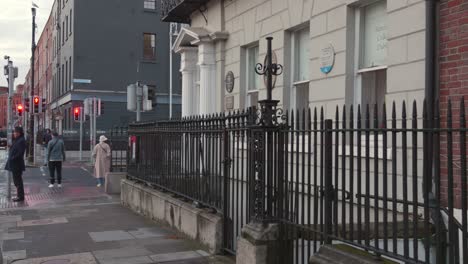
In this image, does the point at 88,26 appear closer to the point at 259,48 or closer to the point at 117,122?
the point at 117,122

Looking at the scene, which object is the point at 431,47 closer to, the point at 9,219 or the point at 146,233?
the point at 146,233

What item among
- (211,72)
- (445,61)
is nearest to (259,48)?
(211,72)

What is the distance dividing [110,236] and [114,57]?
106ft

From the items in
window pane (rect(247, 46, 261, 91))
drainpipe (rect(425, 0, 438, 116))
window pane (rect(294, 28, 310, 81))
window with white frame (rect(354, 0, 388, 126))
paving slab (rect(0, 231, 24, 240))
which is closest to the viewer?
drainpipe (rect(425, 0, 438, 116))

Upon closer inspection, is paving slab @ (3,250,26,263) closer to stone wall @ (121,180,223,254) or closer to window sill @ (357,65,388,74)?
stone wall @ (121,180,223,254)

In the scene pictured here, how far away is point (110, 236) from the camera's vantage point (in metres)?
9.12

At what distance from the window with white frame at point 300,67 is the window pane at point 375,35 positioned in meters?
1.90

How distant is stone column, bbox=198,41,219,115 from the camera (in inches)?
551

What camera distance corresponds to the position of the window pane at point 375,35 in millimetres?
7977

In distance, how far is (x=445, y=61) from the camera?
646cm

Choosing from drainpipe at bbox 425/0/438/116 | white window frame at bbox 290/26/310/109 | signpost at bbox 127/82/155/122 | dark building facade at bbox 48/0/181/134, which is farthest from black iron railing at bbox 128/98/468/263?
dark building facade at bbox 48/0/181/134

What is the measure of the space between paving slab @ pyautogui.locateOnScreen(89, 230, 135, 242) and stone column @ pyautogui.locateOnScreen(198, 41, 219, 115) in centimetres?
529

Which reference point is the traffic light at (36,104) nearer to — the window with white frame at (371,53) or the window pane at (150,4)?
the window pane at (150,4)

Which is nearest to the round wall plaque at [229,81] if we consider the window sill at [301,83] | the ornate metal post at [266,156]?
the window sill at [301,83]
